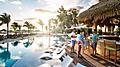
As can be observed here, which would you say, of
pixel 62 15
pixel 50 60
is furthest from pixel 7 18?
pixel 50 60

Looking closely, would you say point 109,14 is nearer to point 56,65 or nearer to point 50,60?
point 56,65

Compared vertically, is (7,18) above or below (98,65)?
above

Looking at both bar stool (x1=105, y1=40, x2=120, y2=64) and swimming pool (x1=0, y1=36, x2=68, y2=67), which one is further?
swimming pool (x1=0, y1=36, x2=68, y2=67)

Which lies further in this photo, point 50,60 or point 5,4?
point 5,4

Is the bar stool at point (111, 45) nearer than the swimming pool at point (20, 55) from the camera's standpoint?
Yes

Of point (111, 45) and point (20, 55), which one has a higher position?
point (111, 45)

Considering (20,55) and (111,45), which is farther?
(20,55)

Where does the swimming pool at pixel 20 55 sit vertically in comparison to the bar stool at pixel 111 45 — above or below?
below

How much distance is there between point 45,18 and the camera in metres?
113

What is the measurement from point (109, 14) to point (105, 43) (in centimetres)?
185

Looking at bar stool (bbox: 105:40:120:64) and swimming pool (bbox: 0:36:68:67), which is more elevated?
bar stool (bbox: 105:40:120:64)

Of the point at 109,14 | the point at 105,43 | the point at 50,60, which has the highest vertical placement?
the point at 109,14

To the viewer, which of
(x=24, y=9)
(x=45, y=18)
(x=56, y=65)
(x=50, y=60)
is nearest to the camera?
(x=56, y=65)

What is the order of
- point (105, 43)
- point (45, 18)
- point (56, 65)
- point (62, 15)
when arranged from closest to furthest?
1. point (105, 43)
2. point (56, 65)
3. point (62, 15)
4. point (45, 18)
